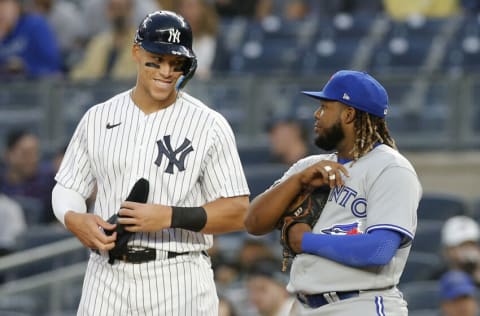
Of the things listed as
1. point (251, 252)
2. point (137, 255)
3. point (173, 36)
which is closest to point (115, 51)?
point (251, 252)

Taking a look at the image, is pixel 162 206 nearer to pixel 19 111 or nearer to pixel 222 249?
pixel 222 249

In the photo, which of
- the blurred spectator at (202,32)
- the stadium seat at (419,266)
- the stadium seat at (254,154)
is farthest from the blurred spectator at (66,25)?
the stadium seat at (419,266)

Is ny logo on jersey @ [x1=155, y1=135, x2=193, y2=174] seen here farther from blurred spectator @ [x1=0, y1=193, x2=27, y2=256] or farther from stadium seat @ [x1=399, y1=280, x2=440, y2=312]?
blurred spectator @ [x1=0, y1=193, x2=27, y2=256]

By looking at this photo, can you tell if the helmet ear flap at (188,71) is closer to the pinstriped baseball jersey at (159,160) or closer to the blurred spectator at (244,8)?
the pinstriped baseball jersey at (159,160)

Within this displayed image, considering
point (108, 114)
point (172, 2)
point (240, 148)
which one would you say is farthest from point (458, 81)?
point (108, 114)

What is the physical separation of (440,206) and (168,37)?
17.2ft

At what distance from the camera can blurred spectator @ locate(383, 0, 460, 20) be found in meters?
12.4

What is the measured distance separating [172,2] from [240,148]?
2.62m

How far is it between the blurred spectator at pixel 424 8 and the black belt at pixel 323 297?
799 centimetres

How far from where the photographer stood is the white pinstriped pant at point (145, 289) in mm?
4906

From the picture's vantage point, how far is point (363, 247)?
4.42 meters

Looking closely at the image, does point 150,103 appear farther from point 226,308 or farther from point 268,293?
point 268,293

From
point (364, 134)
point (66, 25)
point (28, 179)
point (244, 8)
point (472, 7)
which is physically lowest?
point (28, 179)

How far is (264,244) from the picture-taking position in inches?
356
